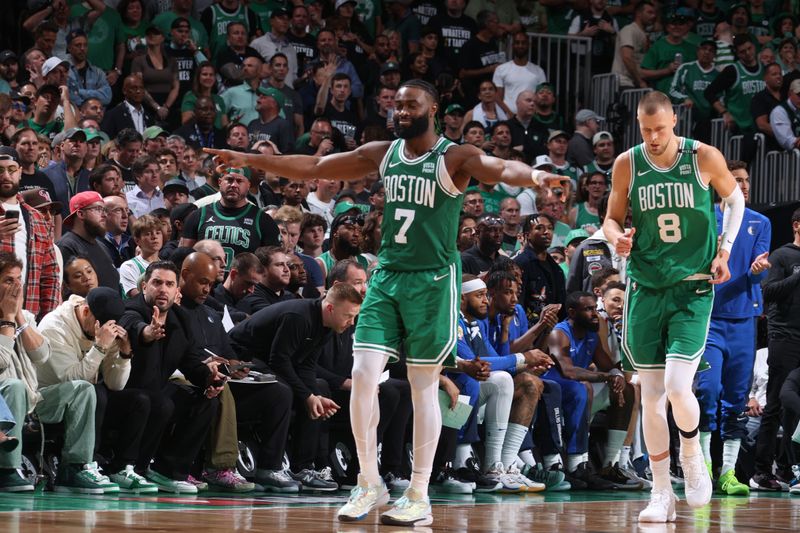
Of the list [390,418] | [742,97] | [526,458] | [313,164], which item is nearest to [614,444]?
[526,458]

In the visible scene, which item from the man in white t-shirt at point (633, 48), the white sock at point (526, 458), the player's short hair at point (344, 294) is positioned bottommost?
the white sock at point (526, 458)

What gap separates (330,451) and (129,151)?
4.14 metres

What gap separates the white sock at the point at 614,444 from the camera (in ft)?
35.8

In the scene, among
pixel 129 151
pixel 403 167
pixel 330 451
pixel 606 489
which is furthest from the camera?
pixel 129 151

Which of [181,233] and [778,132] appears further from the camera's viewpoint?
[778,132]

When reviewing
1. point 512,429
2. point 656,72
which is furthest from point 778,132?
point 512,429

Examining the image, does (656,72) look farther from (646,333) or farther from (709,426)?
(646,333)

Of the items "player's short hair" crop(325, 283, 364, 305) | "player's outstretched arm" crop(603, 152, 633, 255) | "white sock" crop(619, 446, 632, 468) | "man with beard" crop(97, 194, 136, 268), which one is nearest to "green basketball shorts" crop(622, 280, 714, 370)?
"player's outstretched arm" crop(603, 152, 633, 255)

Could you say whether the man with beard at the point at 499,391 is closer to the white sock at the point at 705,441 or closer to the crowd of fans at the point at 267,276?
the crowd of fans at the point at 267,276

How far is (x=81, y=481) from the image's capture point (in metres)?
8.30

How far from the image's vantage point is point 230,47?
15.9 metres

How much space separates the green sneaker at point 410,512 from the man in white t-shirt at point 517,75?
11.0 meters

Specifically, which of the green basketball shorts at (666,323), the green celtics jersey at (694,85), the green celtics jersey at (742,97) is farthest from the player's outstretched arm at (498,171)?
the green celtics jersey at (694,85)

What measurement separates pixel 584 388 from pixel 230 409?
3016 millimetres
